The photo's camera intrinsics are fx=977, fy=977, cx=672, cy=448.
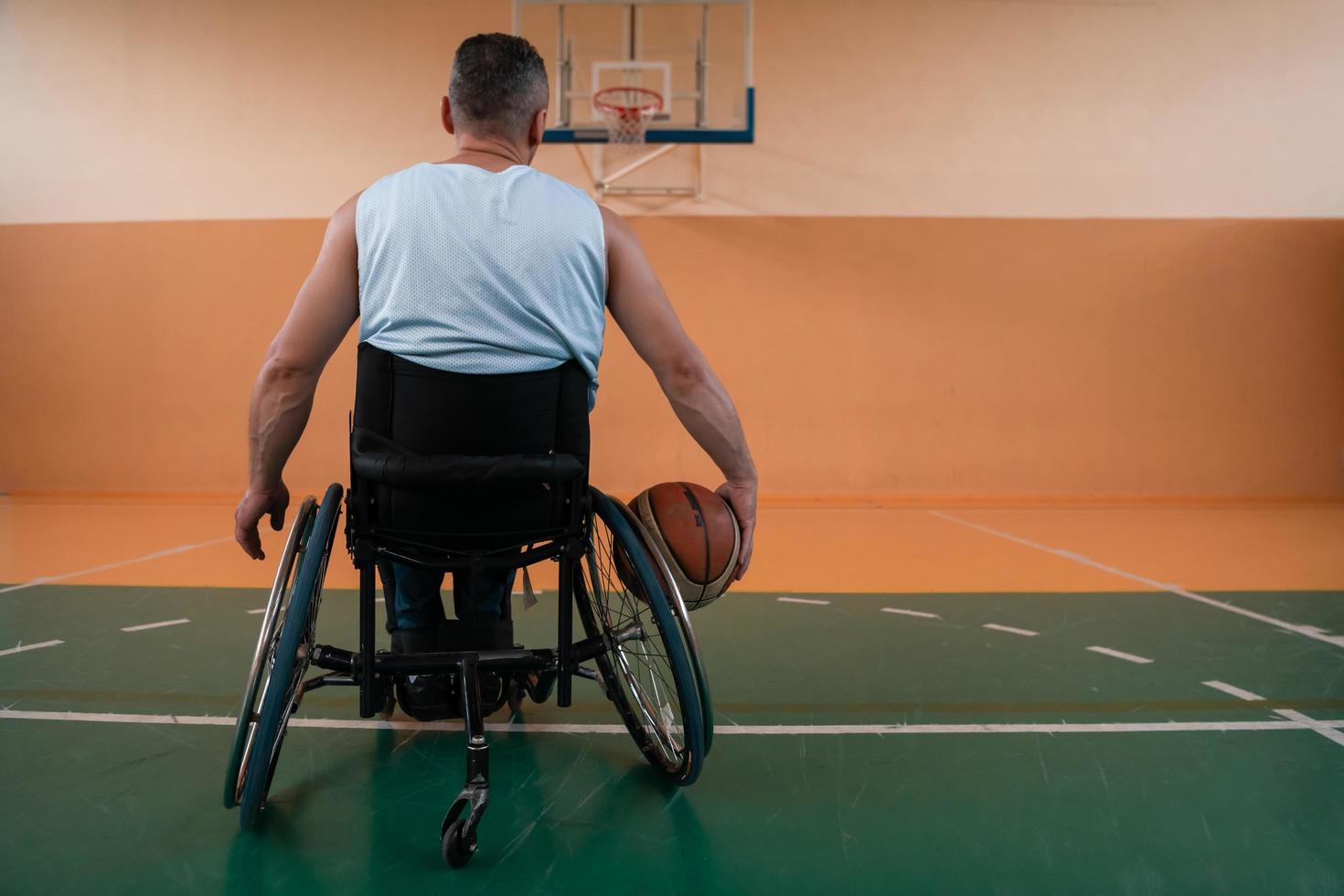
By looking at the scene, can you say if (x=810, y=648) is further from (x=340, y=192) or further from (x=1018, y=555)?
(x=340, y=192)

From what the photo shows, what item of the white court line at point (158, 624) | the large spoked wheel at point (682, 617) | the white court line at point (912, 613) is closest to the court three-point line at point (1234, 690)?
the white court line at point (912, 613)

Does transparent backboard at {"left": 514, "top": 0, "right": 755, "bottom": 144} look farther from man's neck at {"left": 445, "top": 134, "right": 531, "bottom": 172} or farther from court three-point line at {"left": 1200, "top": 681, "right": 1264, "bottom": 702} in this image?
man's neck at {"left": 445, "top": 134, "right": 531, "bottom": 172}

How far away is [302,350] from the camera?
1.61 m

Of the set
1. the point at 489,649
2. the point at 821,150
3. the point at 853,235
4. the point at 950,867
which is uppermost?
the point at 821,150

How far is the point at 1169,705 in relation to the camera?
233cm

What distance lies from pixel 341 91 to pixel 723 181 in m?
2.73

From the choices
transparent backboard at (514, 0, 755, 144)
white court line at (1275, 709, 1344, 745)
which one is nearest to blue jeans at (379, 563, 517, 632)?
white court line at (1275, 709, 1344, 745)

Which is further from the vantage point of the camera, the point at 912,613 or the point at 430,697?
the point at 912,613

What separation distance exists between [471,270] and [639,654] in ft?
2.70

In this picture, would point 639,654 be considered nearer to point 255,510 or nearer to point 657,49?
point 255,510

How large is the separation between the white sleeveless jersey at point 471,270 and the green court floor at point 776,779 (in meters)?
0.80

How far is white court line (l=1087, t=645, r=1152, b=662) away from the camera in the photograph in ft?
9.03

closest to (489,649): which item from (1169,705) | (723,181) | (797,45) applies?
(1169,705)

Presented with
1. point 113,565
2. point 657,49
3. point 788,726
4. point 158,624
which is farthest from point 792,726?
point 657,49
